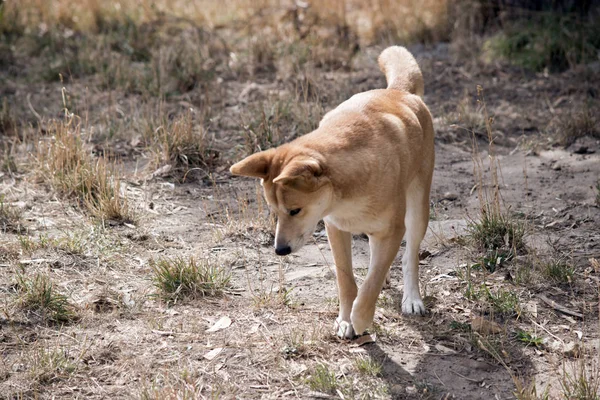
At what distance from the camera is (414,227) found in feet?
17.2

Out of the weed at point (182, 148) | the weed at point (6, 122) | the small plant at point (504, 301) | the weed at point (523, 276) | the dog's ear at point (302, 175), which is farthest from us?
the weed at point (6, 122)

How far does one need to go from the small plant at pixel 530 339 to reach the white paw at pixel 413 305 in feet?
2.17

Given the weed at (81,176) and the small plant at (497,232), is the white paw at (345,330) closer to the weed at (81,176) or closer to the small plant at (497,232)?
the small plant at (497,232)

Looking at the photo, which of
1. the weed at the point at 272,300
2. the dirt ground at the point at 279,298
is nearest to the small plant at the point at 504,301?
the dirt ground at the point at 279,298

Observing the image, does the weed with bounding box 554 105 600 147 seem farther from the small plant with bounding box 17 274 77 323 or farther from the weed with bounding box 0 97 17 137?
the weed with bounding box 0 97 17 137

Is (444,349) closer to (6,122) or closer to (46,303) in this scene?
(46,303)

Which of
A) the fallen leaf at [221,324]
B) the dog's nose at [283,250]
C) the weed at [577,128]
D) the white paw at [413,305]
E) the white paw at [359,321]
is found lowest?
the weed at [577,128]

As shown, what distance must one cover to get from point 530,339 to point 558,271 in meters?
0.81

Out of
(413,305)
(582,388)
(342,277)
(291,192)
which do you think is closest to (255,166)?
(291,192)

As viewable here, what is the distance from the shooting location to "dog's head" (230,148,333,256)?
14.1 feet

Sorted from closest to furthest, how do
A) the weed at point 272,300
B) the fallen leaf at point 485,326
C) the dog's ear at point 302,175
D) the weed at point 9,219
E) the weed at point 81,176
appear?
the dog's ear at point 302,175, the fallen leaf at point 485,326, the weed at point 272,300, the weed at point 9,219, the weed at point 81,176

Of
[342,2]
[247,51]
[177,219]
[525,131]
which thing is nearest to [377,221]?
[177,219]

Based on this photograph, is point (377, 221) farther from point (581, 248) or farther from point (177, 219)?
point (177, 219)

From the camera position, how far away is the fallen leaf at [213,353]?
14.9 ft
